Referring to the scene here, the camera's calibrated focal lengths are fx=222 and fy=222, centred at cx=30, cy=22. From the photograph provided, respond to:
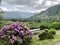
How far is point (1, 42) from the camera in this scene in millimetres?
14445

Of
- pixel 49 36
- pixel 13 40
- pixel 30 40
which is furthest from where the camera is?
pixel 49 36

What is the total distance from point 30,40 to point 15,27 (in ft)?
4.28

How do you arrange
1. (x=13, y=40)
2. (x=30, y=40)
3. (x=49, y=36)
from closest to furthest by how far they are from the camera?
(x=13, y=40), (x=30, y=40), (x=49, y=36)

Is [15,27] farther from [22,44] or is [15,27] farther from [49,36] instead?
[49,36]

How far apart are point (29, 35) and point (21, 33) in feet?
1.97

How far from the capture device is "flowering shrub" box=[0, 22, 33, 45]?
13.7 m

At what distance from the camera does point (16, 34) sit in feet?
46.0

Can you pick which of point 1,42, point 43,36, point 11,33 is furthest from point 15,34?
point 43,36

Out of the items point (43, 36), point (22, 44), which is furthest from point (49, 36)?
point (22, 44)

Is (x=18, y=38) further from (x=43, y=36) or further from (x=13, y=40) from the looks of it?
(x=43, y=36)

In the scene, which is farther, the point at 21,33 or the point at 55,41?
the point at 55,41

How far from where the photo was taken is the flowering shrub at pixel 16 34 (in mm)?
13688

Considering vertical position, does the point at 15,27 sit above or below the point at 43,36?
above

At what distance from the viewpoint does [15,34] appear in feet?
45.9
